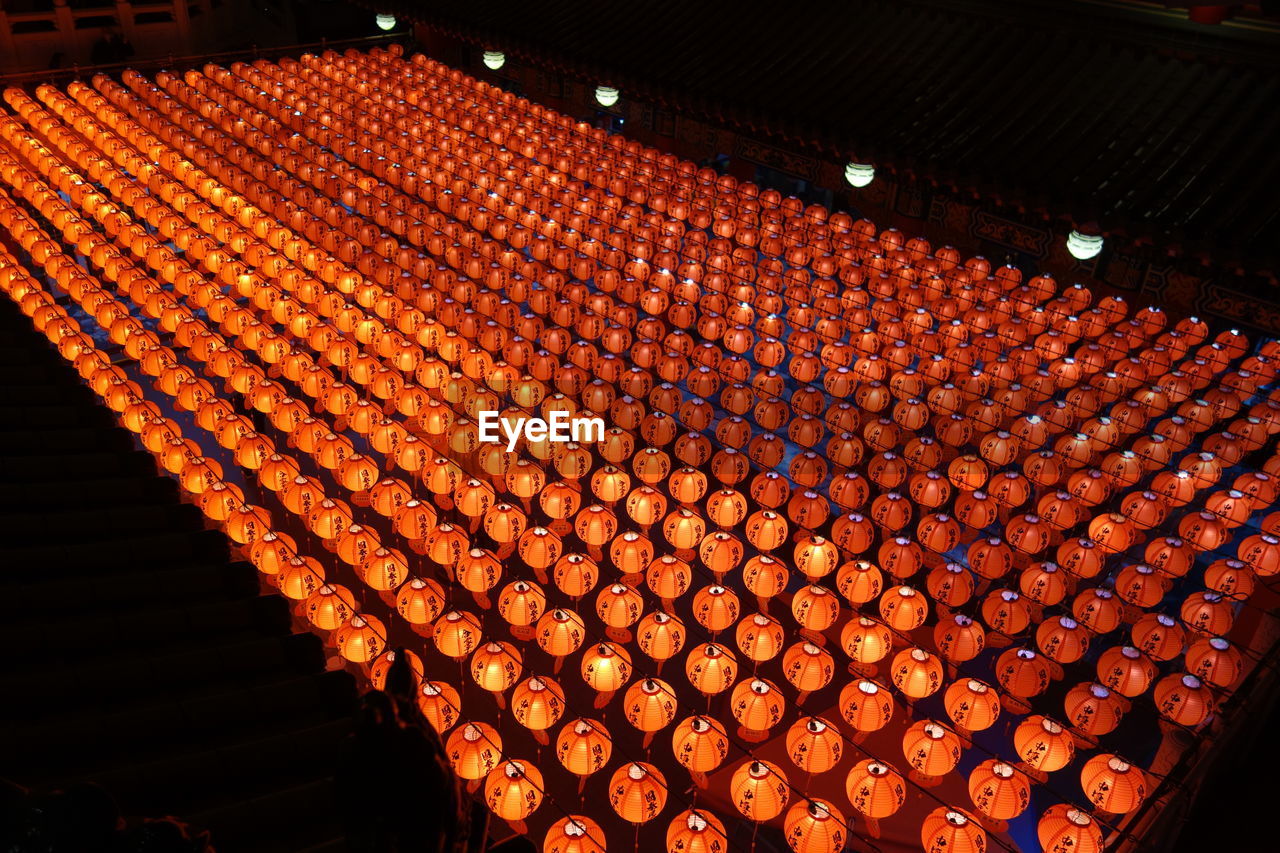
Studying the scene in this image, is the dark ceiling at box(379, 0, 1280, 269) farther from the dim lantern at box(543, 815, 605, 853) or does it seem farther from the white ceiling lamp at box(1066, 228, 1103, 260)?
the dim lantern at box(543, 815, 605, 853)

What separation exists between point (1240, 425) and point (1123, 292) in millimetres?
3185

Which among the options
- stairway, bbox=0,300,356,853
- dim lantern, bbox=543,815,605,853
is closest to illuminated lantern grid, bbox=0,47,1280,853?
dim lantern, bbox=543,815,605,853

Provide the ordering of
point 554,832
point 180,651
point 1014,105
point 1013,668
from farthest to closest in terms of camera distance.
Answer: point 1014,105 < point 1013,668 < point 180,651 < point 554,832

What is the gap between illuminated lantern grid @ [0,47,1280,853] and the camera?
748 centimetres

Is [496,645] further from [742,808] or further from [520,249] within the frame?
[520,249]

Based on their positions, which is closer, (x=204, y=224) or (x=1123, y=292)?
(x=1123, y=292)

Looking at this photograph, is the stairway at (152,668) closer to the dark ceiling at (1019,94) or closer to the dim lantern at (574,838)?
the dim lantern at (574,838)

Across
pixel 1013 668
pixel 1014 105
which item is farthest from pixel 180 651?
pixel 1014 105

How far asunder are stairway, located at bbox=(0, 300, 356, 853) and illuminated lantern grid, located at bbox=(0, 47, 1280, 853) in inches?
28.0

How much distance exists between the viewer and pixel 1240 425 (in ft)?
34.3

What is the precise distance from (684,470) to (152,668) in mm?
5162

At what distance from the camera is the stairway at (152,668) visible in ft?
18.9

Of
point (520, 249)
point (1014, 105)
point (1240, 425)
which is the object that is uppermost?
point (1014, 105)

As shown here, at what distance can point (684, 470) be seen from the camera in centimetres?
982
